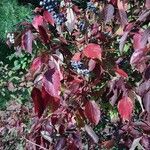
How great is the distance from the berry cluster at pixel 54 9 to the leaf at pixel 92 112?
39 cm

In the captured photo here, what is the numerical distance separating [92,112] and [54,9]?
0.45 m

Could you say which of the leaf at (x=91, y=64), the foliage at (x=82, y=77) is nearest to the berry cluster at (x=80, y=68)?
the foliage at (x=82, y=77)

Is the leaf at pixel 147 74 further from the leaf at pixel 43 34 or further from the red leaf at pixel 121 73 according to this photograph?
the leaf at pixel 43 34

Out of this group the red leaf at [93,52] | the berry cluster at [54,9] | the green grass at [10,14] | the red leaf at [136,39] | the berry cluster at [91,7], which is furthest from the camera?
the green grass at [10,14]

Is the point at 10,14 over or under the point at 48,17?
over

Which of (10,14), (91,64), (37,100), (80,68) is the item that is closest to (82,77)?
(80,68)

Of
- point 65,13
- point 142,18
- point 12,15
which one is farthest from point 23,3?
point 142,18

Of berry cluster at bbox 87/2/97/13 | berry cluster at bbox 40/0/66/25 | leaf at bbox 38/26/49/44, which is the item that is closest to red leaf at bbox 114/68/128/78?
leaf at bbox 38/26/49/44

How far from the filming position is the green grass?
6957mm

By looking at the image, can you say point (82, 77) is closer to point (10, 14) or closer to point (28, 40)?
point (28, 40)

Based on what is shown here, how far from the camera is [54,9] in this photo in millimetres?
1574

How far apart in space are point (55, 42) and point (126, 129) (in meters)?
0.46

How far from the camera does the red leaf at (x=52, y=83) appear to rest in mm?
1093

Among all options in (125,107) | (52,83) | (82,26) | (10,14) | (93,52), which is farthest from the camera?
(10,14)
